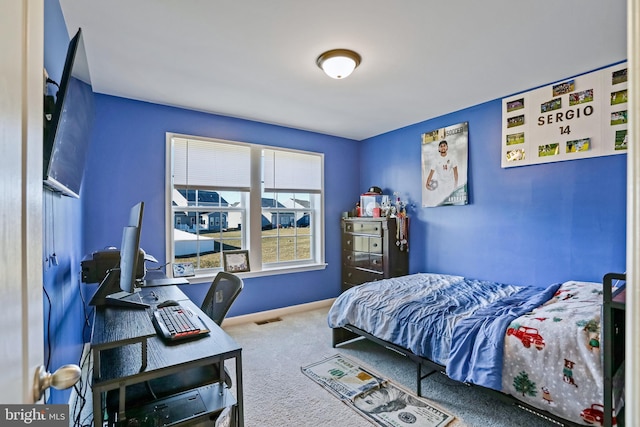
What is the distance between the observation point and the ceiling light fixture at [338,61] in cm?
226

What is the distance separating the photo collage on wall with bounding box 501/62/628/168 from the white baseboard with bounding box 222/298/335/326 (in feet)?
9.43

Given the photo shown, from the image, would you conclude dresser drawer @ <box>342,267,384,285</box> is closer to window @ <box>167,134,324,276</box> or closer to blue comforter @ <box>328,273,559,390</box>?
window @ <box>167,134,324,276</box>

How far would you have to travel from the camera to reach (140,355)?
49.8 inches

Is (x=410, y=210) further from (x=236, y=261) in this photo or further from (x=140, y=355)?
(x=140, y=355)

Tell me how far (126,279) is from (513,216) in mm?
3332

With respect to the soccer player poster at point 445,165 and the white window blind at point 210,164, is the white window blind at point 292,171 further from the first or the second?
the soccer player poster at point 445,165

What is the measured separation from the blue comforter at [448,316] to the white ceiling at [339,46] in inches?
73.2

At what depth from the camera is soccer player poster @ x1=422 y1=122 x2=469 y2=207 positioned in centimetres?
348

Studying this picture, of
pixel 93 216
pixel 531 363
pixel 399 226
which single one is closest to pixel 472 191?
pixel 399 226

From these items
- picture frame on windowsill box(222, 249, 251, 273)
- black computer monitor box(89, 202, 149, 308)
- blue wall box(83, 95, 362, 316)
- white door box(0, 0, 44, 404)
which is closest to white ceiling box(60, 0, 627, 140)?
blue wall box(83, 95, 362, 316)

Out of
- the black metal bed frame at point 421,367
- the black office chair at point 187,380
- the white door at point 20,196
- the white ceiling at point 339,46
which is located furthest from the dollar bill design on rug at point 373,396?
the white ceiling at point 339,46

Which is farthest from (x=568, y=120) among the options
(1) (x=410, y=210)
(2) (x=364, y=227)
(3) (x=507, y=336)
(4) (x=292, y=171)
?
(4) (x=292, y=171)

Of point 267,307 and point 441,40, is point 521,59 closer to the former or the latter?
point 441,40

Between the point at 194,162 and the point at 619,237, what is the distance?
13.1 ft
